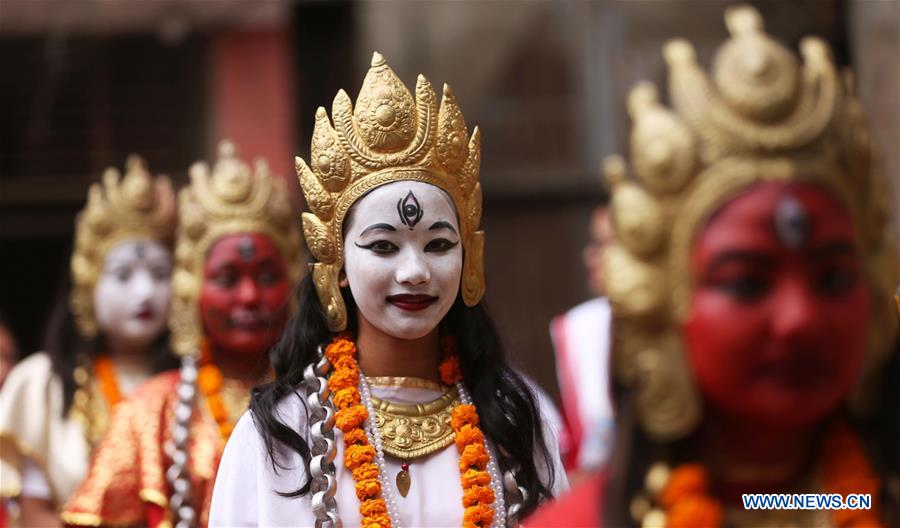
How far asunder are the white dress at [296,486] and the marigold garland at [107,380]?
2.32 meters

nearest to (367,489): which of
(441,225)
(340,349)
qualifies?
(340,349)

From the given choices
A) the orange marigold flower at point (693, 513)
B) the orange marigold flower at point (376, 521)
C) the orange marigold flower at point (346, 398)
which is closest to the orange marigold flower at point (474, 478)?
the orange marigold flower at point (376, 521)

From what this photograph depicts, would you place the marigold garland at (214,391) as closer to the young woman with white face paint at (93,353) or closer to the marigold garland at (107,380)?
the young woman with white face paint at (93,353)

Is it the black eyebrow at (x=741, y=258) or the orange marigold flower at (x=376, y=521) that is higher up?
the black eyebrow at (x=741, y=258)

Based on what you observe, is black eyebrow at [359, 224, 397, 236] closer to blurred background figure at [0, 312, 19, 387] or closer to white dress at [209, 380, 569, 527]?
white dress at [209, 380, 569, 527]

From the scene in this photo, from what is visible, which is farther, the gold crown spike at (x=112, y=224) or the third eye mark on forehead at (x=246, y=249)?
the gold crown spike at (x=112, y=224)

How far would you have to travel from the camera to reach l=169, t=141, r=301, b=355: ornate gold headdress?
5.54 m

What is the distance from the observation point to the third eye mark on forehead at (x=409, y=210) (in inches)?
151

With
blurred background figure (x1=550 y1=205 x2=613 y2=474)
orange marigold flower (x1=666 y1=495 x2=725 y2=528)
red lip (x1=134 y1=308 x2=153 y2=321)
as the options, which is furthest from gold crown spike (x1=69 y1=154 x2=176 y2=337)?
orange marigold flower (x1=666 y1=495 x2=725 y2=528)

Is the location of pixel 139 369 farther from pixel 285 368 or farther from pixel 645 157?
pixel 645 157

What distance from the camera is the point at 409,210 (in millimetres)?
3855

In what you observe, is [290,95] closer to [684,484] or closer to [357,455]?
[357,455]

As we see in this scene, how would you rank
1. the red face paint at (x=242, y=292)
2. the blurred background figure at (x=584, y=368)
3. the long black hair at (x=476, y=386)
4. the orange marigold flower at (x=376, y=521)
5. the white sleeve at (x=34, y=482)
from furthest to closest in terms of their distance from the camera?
the blurred background figure at (x=584, y=368) < the white sleeve at (x=34, y=482) < the red face paint at (x=242, y=292) < the long black hair at (x=476, y=386) < the orange marigold flower at (x=376, y=521)

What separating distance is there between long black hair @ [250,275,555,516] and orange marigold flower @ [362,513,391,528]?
0.85 ft
